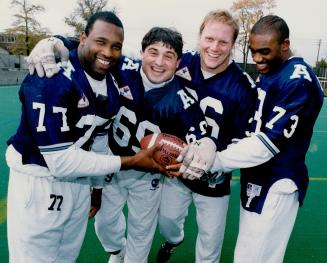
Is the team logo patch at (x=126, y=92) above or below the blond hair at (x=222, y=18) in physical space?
below

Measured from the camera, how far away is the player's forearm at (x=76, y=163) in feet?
6.72

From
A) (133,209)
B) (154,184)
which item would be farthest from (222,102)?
(133,209)

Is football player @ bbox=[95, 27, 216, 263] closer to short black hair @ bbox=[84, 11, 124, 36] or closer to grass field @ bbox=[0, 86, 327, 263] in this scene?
short black hair @ bbox=[84, 11, 124, 36]

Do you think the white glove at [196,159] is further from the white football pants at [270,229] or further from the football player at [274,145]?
the white football pants at [270,229]

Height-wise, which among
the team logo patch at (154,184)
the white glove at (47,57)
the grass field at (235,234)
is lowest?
the grass field at (235,234)

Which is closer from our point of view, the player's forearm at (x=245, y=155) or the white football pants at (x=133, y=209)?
the player's forearm at (x=245, y=155)

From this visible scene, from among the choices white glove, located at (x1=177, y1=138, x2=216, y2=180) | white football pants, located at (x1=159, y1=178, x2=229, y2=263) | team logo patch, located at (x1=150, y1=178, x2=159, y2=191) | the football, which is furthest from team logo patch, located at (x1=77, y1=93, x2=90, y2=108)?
white football pants, located at (x1=159, y1=178, x2=229, y2=263)

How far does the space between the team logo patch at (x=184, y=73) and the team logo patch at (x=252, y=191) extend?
95 centimetres

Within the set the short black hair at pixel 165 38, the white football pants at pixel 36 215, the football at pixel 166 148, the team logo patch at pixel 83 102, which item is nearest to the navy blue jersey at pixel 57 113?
the team logo patch at pixel 83 102

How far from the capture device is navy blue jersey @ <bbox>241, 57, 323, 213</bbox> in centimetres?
210

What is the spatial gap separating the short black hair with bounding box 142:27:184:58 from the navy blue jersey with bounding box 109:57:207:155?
210 mm

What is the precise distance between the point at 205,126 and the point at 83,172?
3.32ft

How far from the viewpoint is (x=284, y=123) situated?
211cm

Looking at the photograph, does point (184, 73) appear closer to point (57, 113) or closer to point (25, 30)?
point (57, 113)
